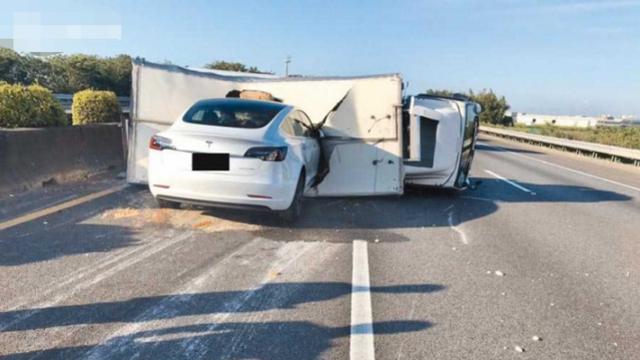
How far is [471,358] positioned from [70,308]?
2732mm

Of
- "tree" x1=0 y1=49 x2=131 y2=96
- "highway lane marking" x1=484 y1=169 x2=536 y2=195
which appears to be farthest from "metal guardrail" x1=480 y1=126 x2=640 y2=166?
"tree" x1=0 y1=49 x2=131 y2=96

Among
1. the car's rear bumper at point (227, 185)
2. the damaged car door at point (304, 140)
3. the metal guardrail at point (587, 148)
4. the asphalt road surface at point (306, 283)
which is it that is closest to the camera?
the asphalt road surface at point (306, 283)

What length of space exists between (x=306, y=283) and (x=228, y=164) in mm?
1957

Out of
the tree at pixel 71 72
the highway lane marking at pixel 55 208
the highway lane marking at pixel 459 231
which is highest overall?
the tree at pixel 71 72

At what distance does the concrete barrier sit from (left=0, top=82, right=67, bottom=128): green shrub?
48 centimetres

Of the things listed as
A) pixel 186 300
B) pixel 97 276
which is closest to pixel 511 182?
pixel 186 300

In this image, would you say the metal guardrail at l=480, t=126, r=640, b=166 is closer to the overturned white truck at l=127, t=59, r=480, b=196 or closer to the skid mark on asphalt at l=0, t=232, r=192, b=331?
the overturned white truck at l=127, t=59, r=480, b=196

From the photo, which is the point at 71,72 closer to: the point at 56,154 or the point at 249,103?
the point at 56,154

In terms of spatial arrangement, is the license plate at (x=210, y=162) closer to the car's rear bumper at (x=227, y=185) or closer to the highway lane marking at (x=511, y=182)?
the car's rear bumper at (x=227, y=185)

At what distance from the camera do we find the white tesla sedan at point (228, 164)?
20.2ft

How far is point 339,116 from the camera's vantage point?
8555 mm

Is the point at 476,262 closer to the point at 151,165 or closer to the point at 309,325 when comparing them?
the point at 309,325

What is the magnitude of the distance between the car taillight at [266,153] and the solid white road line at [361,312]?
137cm

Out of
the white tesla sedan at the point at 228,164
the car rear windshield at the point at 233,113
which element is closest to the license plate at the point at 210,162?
the white tesla sedan at the point at 228,164
